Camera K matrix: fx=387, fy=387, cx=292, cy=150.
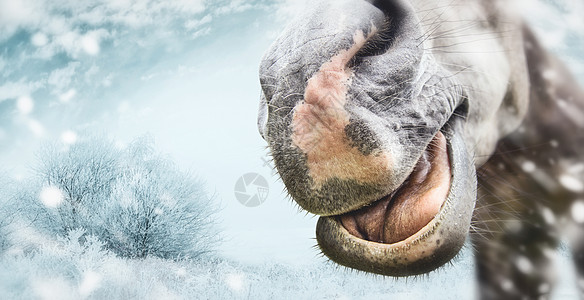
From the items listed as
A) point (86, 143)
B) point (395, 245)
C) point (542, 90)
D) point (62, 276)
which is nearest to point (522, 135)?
point (542, 90)

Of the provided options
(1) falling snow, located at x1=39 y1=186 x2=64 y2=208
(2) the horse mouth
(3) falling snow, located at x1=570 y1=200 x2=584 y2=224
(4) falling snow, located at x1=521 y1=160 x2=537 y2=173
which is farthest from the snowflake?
(1) falling snow, located at x1=39 y1=186 x2=64 y2=208

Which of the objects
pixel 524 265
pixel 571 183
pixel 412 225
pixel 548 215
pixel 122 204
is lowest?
pixel 122 204

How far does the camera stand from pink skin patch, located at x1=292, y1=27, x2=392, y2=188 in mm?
443

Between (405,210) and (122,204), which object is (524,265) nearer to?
(405,210)

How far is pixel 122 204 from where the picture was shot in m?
3.55

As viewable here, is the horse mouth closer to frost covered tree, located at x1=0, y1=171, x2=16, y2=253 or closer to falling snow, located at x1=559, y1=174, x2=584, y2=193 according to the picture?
falling snow, located at x1=559, y1=174, x2=584, y2=193

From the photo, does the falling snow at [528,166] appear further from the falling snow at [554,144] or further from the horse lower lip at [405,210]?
the horse lower lip at [405,210]

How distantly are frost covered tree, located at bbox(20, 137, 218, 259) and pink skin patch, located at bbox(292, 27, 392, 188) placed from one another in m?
3.35

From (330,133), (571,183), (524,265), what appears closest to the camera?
(330,133)

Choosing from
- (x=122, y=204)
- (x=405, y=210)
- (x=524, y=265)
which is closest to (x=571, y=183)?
(x=524, y=265)

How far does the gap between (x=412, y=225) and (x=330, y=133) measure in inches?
6.7

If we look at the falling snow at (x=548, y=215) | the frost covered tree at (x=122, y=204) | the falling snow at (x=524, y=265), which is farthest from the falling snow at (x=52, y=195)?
the falling snow at (x=548, y=215)

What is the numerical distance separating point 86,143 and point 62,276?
1891 millimetres

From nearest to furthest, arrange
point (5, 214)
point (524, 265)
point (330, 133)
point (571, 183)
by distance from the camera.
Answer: point (330, 133) → point (571, 183) → point (524, 265) → point (5, 214)
